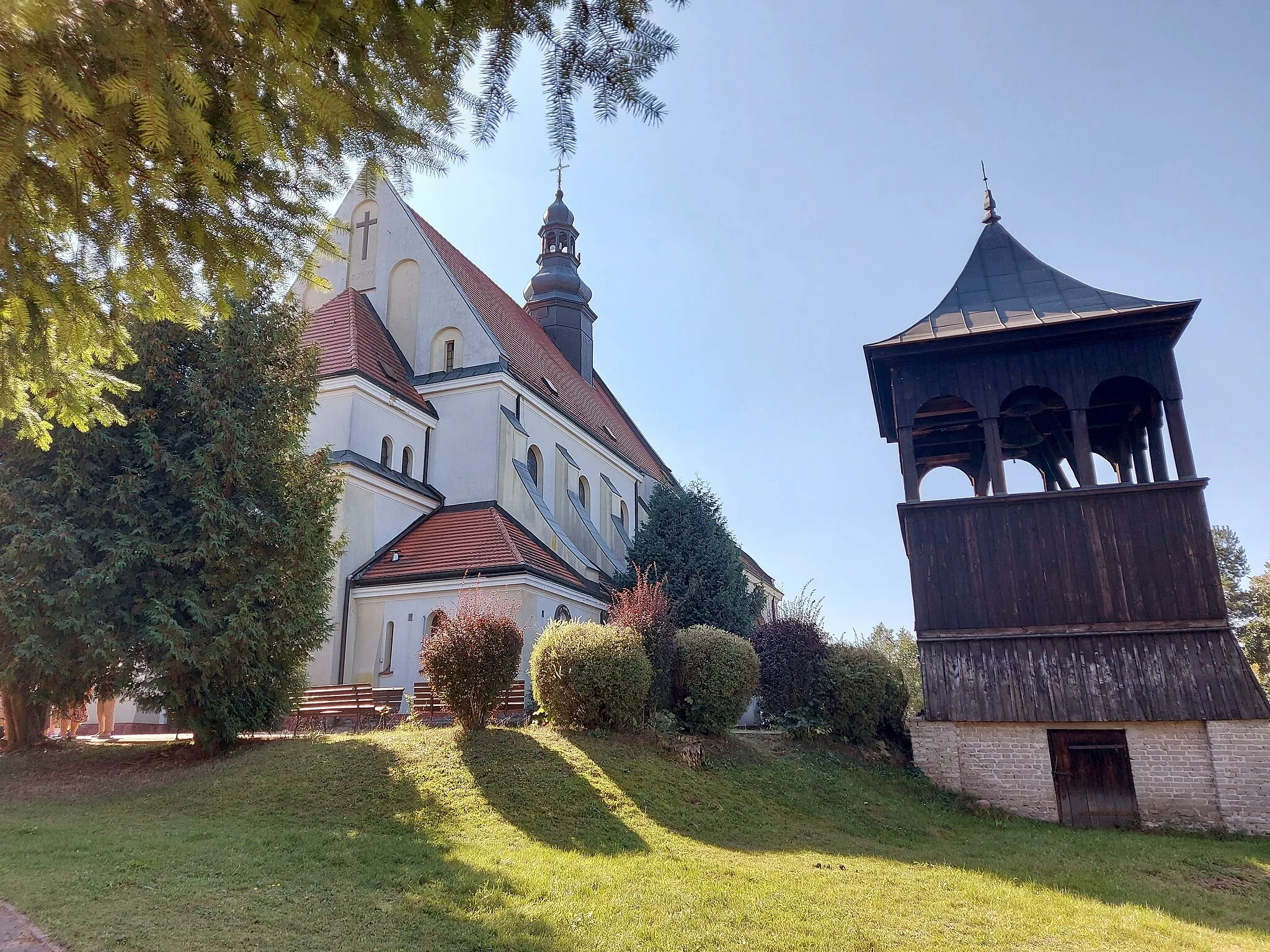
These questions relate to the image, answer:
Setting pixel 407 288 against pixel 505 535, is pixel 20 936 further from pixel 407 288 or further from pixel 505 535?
pixel 407 288

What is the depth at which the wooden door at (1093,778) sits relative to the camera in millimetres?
14164

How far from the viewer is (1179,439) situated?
1551 cm

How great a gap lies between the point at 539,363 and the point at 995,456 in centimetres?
1632

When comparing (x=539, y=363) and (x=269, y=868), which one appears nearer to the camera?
(x=269, y=868)

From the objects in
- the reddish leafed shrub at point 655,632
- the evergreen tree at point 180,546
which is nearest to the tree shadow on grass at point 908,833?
the reddish leafed shrub at point 655,632

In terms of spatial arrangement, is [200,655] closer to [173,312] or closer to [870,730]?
[173,312]

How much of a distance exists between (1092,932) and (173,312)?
8.60 metres

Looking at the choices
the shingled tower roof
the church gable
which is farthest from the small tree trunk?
the shingled tower roof

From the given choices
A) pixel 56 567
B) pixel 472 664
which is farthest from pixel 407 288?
pixel 472 664

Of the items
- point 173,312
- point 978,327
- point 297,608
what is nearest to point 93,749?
point 297,608

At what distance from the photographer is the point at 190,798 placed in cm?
1123

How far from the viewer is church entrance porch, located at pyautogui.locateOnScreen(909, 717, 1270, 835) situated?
44.4ft

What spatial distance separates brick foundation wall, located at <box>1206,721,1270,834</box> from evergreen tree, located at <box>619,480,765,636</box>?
11.9m

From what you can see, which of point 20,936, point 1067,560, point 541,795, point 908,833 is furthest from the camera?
point 1067,560
